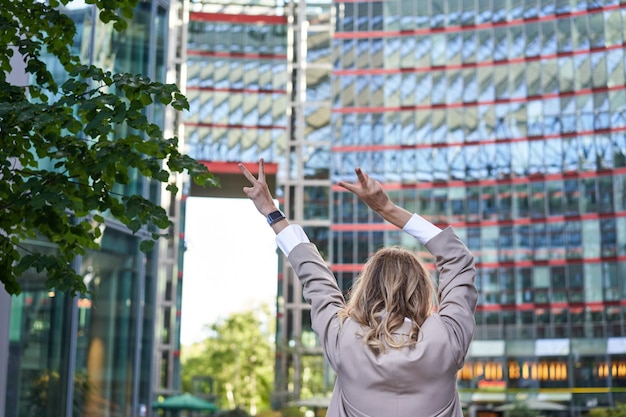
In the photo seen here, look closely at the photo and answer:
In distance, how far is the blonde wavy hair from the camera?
319 cm

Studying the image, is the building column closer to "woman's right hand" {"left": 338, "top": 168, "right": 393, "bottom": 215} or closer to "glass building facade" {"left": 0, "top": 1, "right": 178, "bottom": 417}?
"glass building facade" {"left": 0, "top": 1, "right": 178, "bottom": 417}

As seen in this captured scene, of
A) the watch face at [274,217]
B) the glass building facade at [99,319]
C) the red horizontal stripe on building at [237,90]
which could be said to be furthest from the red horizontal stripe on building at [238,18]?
the watch face at [274,217]

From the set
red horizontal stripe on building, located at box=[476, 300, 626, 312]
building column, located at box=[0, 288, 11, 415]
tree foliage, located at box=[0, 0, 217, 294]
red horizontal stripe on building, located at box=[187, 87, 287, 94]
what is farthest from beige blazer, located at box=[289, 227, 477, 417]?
red horizontal stripe on building, located at box=[187, 87, 287, 94]

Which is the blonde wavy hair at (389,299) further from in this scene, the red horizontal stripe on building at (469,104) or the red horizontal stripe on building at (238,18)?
the red horizontal stripe on building at (238,18)

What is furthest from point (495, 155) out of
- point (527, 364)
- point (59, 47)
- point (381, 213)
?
point (381, 213)

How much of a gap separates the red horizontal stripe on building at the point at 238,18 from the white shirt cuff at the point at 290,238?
3082 inches

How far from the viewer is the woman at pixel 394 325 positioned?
3145 mm

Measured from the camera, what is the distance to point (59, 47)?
8.36 meters

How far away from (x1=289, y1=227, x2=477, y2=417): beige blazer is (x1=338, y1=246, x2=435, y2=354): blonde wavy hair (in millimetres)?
30

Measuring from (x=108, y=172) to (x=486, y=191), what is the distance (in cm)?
5638

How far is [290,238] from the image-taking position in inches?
137

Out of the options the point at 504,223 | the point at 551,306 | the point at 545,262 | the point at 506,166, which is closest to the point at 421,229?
the point at 551,306

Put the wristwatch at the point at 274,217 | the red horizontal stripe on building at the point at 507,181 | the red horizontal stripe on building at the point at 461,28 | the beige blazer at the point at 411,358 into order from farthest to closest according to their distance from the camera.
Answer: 1. the red horizontal stripe on building at the point at 461,28
2. the red horizontal stripe on building at the point at 507,181
3. the wristwatch at the point at 274,217
4. the beige blazer at the point at 411,358

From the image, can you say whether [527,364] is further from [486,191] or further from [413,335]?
[413,335]
